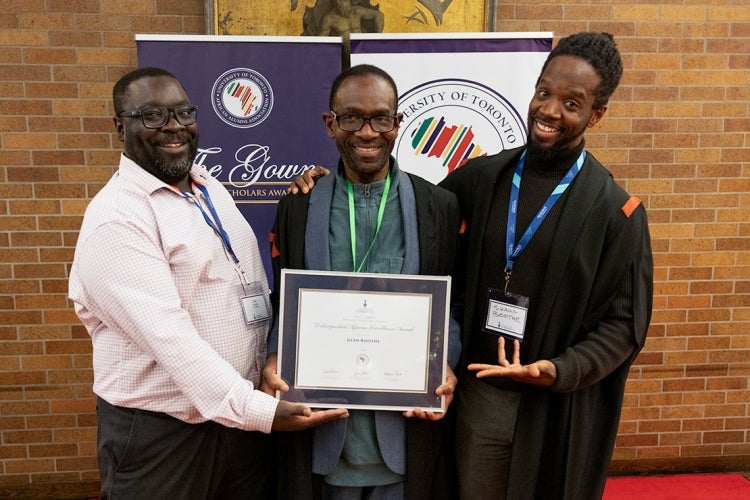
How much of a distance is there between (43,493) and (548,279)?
335 centimetres

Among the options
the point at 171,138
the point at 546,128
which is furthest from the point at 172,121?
the point at 546,128

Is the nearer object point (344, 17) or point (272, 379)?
point (272, 379)

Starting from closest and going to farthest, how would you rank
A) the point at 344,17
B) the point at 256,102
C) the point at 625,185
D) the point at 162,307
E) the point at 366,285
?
1. the point at 162,307
2. the point at 366,285
3. the point at 256,102
4. the point at 344,17
5. the point at 625,185

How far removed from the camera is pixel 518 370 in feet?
5.88

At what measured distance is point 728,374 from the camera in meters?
3.79

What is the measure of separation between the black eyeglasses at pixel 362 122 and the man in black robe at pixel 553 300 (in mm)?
422

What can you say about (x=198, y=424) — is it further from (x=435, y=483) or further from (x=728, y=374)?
(x=728, y=374)

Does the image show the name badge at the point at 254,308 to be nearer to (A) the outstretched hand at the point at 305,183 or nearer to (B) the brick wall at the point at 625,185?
(A) the outstretched hand at the point at 305,183

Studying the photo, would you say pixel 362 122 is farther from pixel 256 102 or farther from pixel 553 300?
pixel 256 102

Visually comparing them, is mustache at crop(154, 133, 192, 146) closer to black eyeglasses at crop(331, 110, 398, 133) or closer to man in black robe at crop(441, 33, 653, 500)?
black eyeglasses at crop(331, 110, 398, 133)

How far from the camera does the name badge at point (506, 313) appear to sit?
188 cm

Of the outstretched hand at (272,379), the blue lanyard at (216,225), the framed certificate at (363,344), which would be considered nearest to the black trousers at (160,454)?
the outstretched hand at (272,379)

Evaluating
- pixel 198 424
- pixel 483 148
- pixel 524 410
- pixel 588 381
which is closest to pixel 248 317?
pixel 198 424

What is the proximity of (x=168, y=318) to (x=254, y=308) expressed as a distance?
0.31 metres
